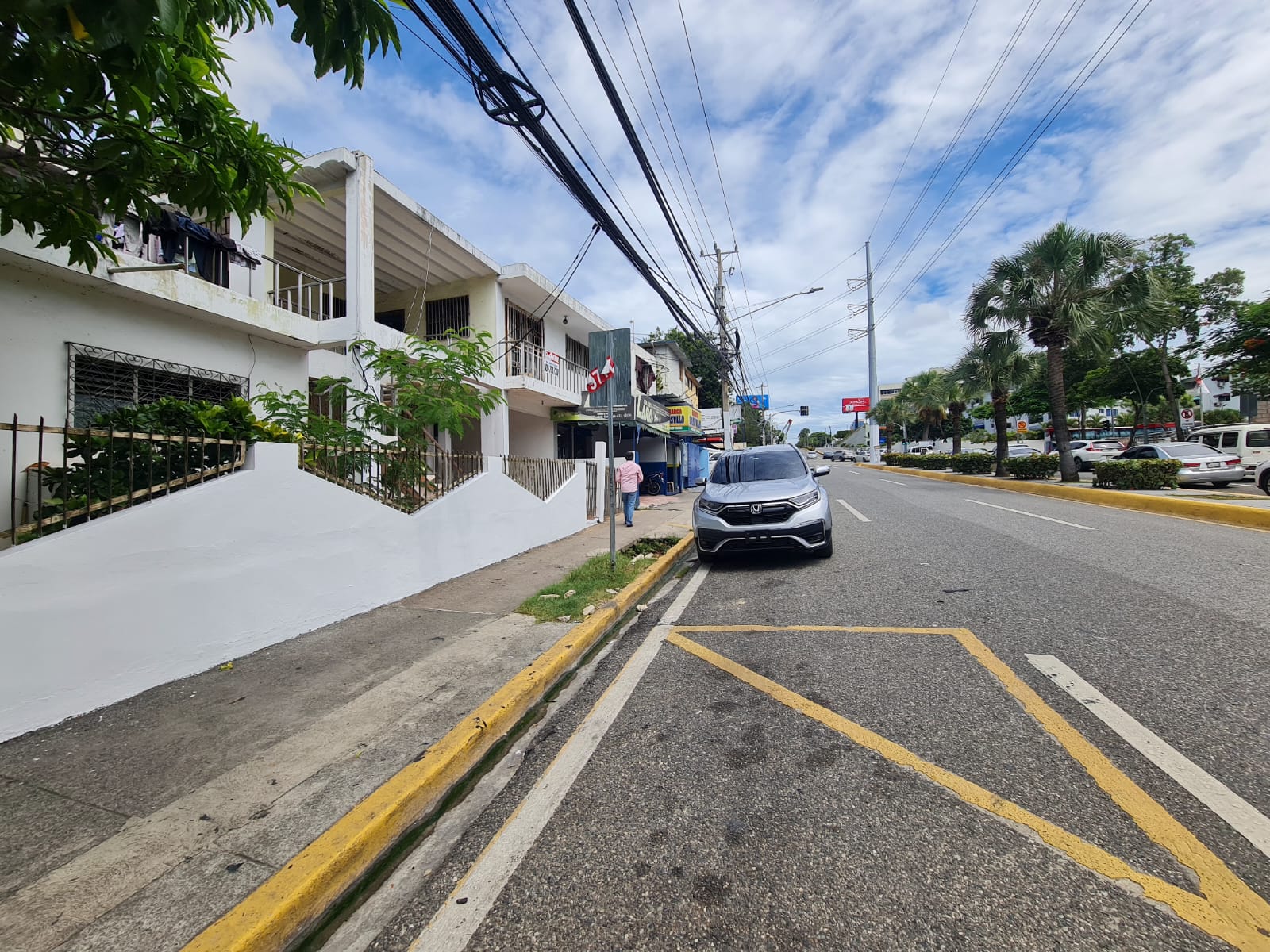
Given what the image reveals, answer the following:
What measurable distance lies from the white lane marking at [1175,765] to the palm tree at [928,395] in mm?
30920

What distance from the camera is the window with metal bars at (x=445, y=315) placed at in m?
14.1

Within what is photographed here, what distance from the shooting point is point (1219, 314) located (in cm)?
2356

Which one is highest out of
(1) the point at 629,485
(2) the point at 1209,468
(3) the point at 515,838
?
(2) the point at 1209,468

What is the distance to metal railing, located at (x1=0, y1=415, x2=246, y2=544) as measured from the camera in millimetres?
3438

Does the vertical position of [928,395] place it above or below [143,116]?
above

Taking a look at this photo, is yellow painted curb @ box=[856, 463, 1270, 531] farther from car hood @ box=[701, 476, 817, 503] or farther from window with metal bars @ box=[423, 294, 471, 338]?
window with metal bars @ box=[423, 294, 471, 338]

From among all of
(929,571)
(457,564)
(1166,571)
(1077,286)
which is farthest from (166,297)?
(1077,286)

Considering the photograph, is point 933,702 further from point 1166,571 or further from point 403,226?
point 403,226

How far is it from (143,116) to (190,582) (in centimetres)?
287

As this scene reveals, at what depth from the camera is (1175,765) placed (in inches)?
98.5

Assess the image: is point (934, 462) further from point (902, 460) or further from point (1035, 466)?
point (1035, 466)

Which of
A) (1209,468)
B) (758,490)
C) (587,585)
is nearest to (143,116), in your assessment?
(587,585)

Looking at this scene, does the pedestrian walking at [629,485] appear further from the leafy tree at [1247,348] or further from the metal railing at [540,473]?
the leafy tree at [1247,348]

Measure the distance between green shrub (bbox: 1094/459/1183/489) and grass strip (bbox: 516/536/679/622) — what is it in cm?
1432
